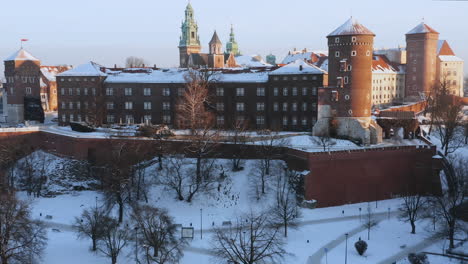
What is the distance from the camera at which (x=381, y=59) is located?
363 feet

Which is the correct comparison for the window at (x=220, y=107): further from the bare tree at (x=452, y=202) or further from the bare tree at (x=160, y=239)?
the bare tree at (x=160, y=239)

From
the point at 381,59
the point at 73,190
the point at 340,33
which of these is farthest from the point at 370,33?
the point at 381,59

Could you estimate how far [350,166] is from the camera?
5506 centimetres

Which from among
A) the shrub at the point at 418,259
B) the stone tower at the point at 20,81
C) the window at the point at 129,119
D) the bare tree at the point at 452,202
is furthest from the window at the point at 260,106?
the stone tower at the point at 20,81

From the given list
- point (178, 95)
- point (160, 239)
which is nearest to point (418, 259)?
point (160, 239)

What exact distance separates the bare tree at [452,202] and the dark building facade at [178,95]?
64.8 ft

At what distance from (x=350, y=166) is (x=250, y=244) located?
63.0 ft

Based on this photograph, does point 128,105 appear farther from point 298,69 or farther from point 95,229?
point 95,229

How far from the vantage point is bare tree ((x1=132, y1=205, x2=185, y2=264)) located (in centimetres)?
3906

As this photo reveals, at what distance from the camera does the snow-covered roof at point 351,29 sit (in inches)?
2379

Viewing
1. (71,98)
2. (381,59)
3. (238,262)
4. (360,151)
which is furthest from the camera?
(381,59)

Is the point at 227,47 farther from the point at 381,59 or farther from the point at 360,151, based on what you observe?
the point at 360,151

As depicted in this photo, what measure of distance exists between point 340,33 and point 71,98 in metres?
40.6

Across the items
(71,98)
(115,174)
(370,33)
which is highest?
(370,33)
